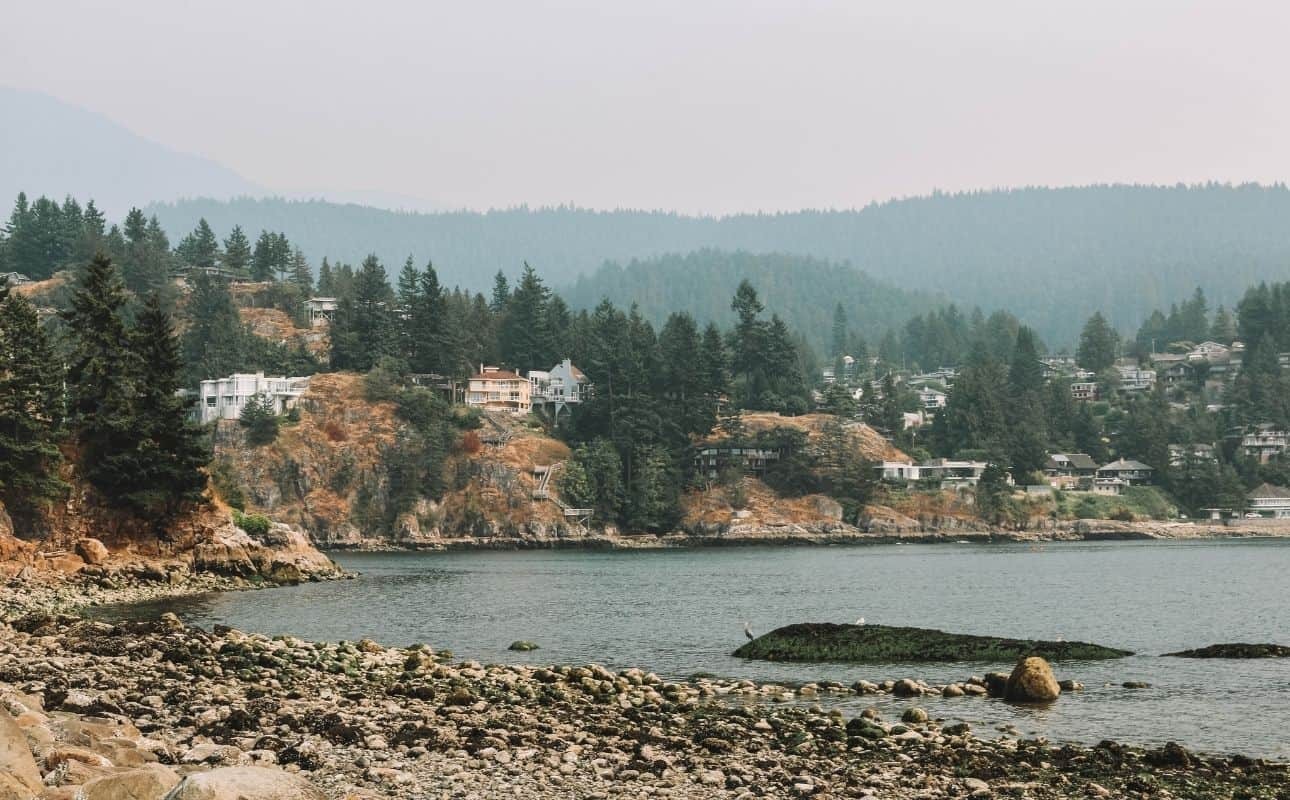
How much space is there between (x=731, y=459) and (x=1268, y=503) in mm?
63307

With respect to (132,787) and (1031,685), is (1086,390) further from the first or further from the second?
(132,787)

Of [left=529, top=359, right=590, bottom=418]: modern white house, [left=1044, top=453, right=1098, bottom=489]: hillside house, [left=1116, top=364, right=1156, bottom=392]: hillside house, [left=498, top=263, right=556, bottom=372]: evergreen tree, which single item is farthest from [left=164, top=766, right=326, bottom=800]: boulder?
[left=1116, top=364, right=1156, bottom=392]: hillside house

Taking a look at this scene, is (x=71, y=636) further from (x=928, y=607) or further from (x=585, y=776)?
(x=928, y=607)

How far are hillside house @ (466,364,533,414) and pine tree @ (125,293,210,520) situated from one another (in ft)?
238

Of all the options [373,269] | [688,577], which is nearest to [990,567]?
[688,577]

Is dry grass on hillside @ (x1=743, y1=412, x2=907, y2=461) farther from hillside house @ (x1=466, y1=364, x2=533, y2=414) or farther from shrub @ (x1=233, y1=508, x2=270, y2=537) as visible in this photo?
shrub @ (x1=233, y1=508, x2=270, y2=537)

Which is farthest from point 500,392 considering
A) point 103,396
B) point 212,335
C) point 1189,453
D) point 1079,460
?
point 1189,453

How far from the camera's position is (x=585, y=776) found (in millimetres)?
19750

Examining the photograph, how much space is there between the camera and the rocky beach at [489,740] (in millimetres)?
17859

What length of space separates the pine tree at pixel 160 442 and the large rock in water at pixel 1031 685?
4895cm

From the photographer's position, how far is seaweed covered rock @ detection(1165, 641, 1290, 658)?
120 feet

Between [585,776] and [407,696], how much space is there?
8707 millimetres

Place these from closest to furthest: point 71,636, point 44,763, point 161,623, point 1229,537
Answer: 1. point 44,763
2. point 71,636
3. point 161,623
4. point 1229,537

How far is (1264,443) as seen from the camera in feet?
511
